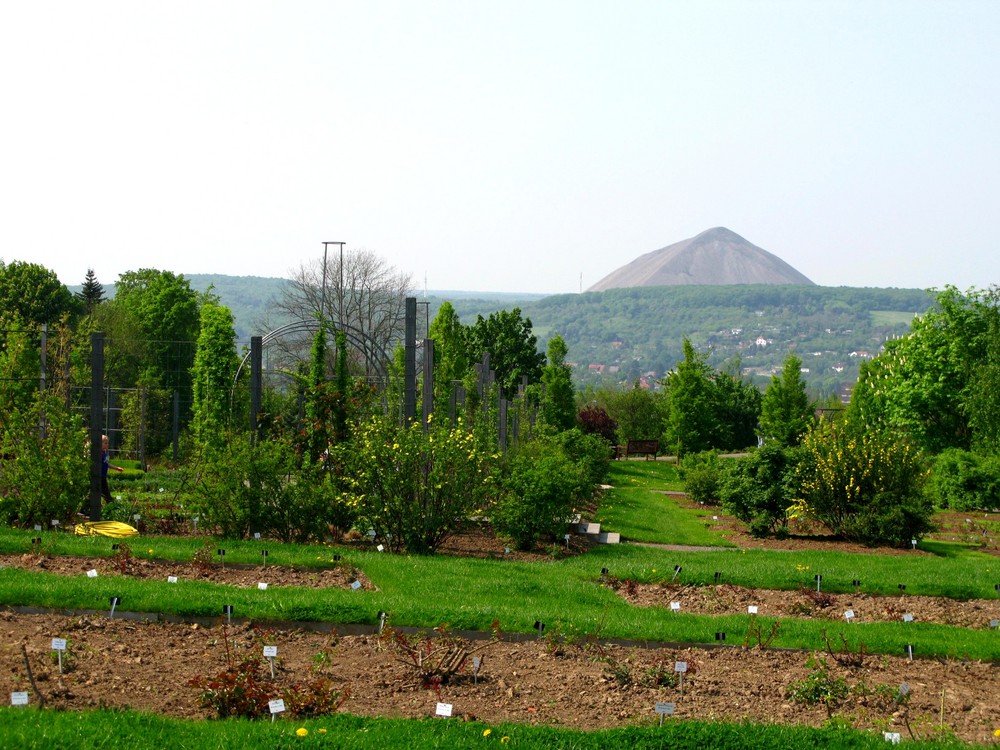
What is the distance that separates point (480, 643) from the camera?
27.3ft

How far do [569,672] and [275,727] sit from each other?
2.46 metres

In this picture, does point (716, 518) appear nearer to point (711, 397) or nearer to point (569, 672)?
point (569, 672)

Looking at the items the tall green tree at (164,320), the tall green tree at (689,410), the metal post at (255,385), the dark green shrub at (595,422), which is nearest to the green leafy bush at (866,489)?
the metal post at (255,385)

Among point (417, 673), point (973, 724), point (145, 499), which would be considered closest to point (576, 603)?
point (417, 673)

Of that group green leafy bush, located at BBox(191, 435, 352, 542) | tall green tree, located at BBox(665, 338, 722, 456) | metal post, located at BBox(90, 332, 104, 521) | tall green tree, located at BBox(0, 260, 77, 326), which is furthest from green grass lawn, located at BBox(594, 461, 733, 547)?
tall green tree, located at BBox(0, 260, 77, 326)

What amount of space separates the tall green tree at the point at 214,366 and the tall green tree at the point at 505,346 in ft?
82.7


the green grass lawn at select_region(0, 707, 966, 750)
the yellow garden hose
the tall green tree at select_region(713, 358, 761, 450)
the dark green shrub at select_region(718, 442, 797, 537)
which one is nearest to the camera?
the green grass lawn at select_region(0, 707, 966, 750)

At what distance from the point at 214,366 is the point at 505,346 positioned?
26876 millimetres

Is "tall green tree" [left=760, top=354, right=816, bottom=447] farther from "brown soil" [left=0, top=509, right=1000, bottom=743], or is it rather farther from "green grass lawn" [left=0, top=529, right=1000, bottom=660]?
"brown soil" [left=0, top=509, right=1000, bottom=743]

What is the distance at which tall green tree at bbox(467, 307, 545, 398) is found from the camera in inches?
1860

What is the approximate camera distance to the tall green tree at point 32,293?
43.1 m

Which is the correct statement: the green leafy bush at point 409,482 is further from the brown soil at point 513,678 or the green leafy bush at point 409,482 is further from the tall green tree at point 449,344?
the tall green tree at point 449,344

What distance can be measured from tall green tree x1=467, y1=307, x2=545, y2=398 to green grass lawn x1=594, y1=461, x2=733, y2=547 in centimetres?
1489

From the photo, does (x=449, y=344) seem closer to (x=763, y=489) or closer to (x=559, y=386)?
(x=559, y=386)
